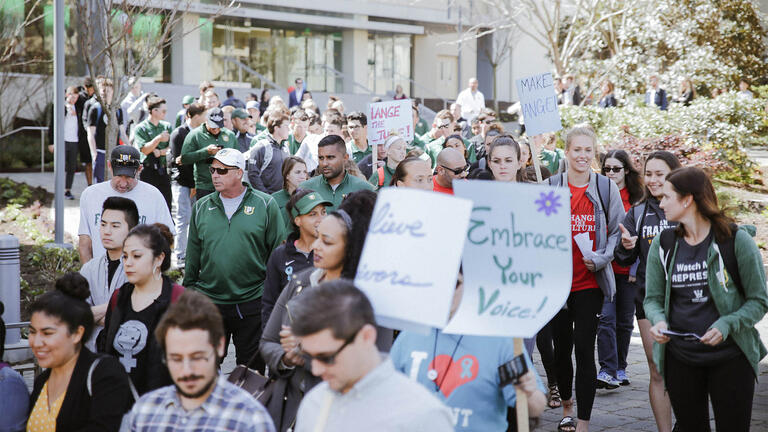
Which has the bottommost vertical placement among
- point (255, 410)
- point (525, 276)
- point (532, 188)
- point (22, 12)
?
point (255, 410)

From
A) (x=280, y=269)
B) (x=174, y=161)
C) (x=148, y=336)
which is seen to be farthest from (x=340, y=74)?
(x=148, y=336)

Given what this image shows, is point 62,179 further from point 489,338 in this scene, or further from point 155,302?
point 489,338

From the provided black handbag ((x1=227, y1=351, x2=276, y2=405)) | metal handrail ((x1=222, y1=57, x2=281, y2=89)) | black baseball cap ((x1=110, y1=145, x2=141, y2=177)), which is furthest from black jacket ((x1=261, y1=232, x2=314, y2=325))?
metal handrail ((x1=222, y1=57, x2=281, y2=89))

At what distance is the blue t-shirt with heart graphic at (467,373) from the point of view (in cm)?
404

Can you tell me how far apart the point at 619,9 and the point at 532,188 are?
31486 millimetres

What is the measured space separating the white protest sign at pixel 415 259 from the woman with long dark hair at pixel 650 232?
11.7ft

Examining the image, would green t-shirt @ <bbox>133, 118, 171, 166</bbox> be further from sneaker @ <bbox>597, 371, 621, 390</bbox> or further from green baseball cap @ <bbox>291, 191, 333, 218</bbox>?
green baseball cap @ <bbox>291, 191, 333, 218</bbox>

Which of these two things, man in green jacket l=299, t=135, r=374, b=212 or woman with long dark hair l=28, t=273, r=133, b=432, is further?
man in green jacket l=299, t=135, r=374, b=212

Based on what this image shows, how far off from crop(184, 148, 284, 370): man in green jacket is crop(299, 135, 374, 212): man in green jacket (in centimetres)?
98

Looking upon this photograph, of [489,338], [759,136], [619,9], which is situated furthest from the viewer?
[619,9]

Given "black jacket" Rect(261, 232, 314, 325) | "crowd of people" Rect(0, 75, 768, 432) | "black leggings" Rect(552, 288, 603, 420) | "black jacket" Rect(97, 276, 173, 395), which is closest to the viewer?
"crowd of people" Rect(0, 75, 768, 432)

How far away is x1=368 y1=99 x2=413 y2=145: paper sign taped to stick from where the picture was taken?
1164cm

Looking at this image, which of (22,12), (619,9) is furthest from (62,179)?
(619,9)

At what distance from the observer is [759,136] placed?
20562mm
